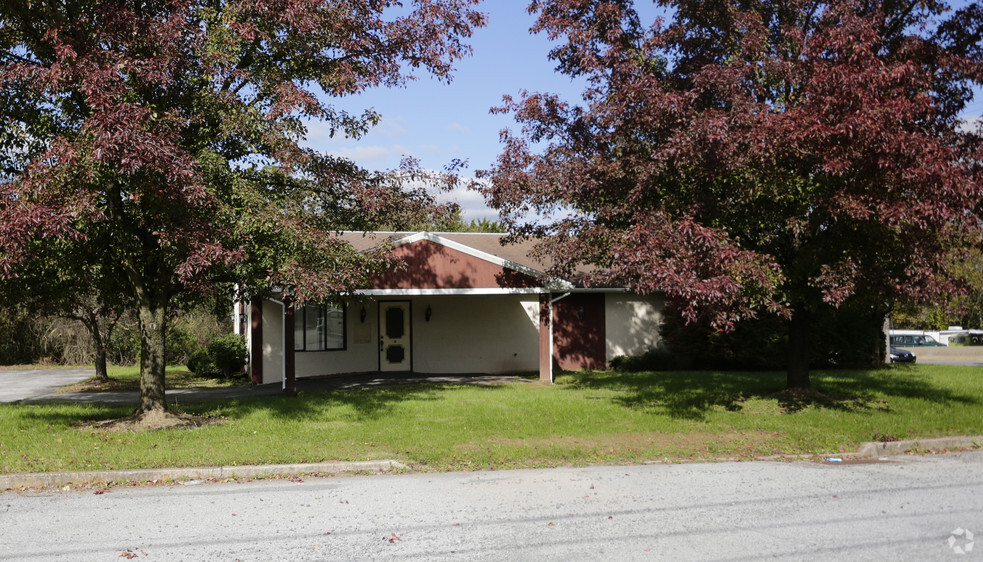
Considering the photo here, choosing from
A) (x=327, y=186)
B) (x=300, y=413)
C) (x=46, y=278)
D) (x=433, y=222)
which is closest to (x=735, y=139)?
(x=433, y=222)

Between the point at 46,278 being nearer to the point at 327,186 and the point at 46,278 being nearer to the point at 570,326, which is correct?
the point at 327,186

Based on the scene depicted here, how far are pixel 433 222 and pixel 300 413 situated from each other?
13.3 feet

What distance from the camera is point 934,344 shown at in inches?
1542

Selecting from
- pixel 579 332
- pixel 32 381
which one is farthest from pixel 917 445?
pixel 32 381

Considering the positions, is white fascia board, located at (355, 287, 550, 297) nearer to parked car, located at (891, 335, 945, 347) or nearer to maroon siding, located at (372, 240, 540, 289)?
maroon siding, located at (372, 240, 540, 289)

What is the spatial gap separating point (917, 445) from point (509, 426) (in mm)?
5527

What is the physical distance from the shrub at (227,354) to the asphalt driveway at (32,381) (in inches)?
162

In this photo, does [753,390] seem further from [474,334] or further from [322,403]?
[474,334]

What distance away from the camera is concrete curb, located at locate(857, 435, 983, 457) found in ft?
32.0

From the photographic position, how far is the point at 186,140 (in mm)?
11672

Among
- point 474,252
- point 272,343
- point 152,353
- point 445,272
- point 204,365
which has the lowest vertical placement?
point 204,365

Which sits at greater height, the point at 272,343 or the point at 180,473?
the point at 272,343

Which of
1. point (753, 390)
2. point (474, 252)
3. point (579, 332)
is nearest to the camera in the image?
point (753, 390)

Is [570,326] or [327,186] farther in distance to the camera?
[570,326]
